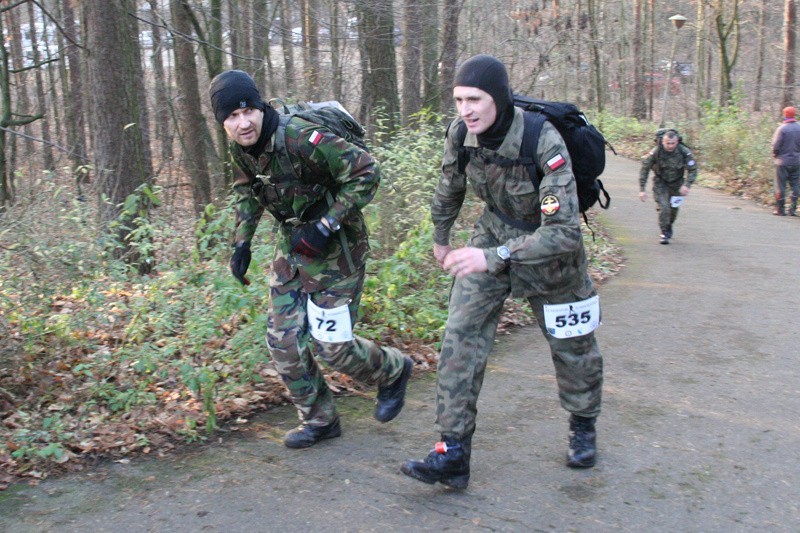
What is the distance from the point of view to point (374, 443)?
14.6 feet

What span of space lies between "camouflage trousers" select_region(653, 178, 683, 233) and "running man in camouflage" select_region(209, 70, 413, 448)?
26.3 ft

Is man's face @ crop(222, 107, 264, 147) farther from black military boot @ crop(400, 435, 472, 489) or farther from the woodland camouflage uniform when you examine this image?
black military boot @ crop(400, 435, 472, 489)

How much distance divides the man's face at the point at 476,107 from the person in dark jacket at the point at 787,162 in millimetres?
13172

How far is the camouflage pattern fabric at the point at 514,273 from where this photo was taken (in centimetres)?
350

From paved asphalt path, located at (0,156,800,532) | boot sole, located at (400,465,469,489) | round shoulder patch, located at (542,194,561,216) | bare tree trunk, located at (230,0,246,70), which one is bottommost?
paved asphalt path, located at (0,156,800,532)

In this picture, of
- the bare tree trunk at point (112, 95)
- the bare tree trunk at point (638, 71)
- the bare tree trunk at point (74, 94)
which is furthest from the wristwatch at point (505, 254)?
the bare tree trunk at point (638, 71)

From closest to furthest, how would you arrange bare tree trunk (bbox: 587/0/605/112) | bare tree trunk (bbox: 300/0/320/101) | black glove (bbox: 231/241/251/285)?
black glove (bbox: 231/241/251/285) → bare tree trunk (bbox: 300/0/320/101) → bare tree trunk (bbox: 587/0/605/112)

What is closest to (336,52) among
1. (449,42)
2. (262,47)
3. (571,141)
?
(262,47)

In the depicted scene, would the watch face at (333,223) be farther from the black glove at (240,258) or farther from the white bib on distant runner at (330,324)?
the black glove at (240,258)

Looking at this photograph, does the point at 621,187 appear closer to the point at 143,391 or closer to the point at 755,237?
the point at 755,237

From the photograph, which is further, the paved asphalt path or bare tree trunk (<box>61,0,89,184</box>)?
bare tree trunk (<box>61,0,89,184</box>)

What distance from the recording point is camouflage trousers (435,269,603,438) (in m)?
3.80

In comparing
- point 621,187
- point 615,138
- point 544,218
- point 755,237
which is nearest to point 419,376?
point 544,218

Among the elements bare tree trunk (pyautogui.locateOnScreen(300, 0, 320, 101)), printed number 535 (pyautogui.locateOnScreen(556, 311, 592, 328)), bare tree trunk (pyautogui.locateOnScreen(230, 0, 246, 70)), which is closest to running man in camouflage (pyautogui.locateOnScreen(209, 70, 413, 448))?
printed number 535 (pyautogui.locateOnScreen(556, 311, 592, 328))
